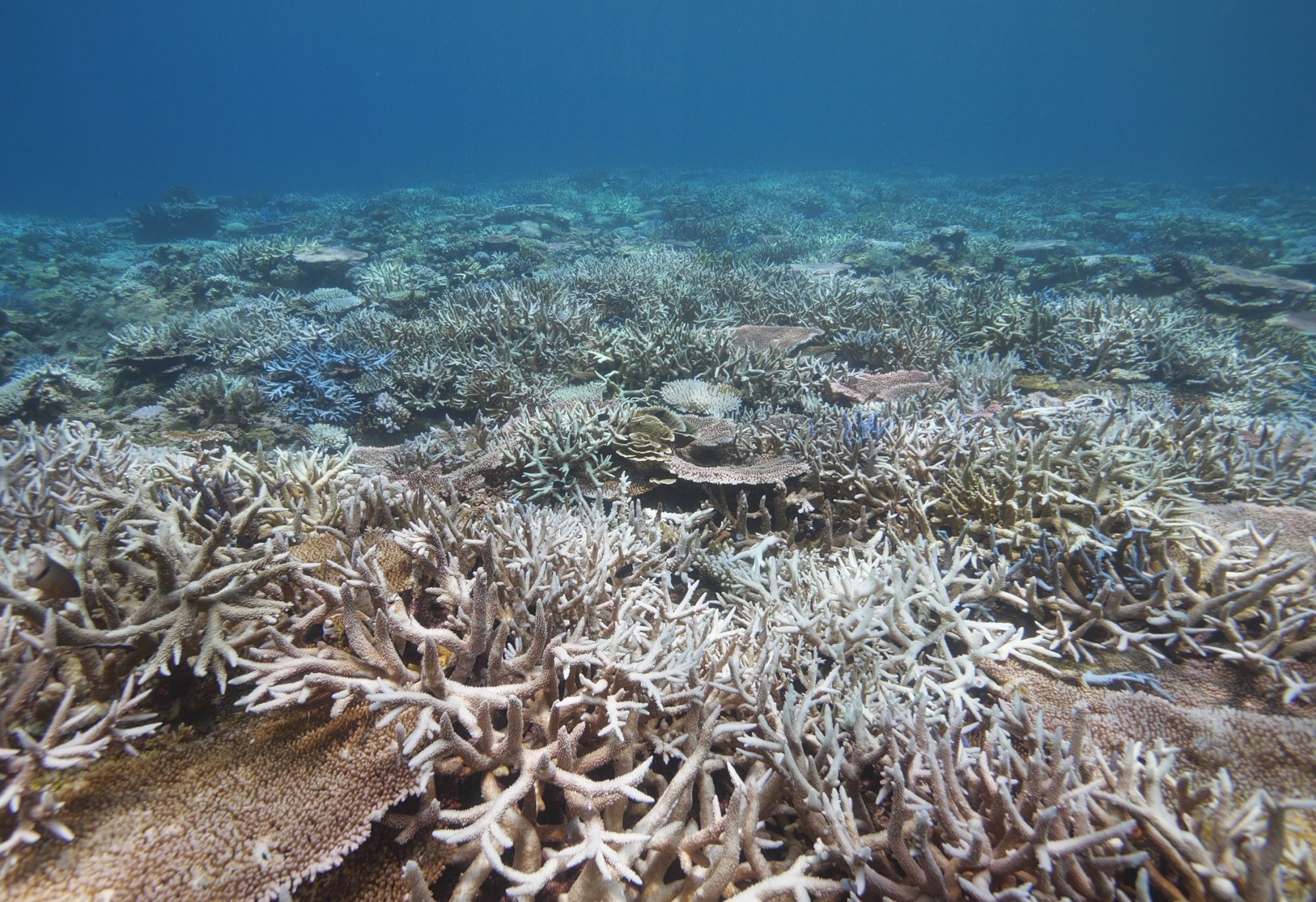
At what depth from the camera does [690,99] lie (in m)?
123

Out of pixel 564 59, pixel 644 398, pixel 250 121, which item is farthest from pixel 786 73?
pixel 644 398

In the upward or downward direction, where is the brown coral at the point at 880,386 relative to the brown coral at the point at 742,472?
upward

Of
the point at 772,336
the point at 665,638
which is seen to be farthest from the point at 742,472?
the point at 772,336

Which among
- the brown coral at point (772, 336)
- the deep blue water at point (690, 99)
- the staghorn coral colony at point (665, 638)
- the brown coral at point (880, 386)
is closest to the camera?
the staghorn coral colony at point (665, 638)

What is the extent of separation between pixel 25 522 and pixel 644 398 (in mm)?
3997

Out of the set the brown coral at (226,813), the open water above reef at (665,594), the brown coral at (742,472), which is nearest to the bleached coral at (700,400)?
the open water above reef at (665,594)

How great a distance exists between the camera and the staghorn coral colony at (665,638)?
1.51 meters

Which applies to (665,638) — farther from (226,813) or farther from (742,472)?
(742,472)

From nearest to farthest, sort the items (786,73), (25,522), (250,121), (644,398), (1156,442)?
(25,522) → (1156,442) → (644,398) → (250,121) → (786,73)

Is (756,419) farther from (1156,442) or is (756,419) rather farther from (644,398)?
(1156,442)

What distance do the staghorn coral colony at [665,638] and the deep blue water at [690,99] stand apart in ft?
146

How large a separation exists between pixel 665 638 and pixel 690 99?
14527 cm

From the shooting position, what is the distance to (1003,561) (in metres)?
2.75

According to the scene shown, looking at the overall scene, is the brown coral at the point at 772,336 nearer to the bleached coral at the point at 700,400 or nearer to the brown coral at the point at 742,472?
the bleached coral at the point at 700,400
